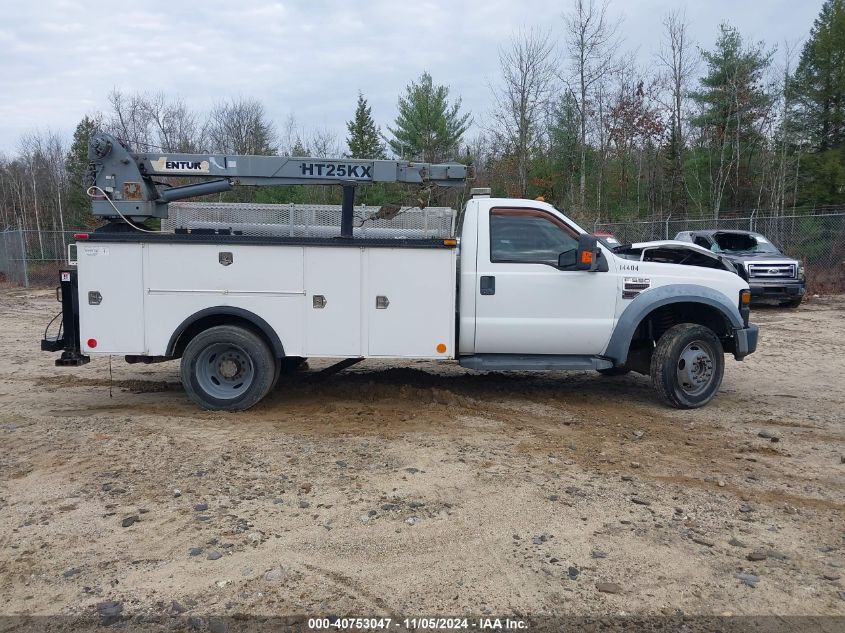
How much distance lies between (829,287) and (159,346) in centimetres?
2022

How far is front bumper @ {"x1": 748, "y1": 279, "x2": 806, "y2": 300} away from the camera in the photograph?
16859mm

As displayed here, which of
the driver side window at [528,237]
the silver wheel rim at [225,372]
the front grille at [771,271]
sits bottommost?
the silver wheel rim at [225,372]

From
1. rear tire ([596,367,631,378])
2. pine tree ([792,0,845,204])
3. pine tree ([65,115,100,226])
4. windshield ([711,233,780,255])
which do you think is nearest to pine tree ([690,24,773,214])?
pine tree ([792,0,845,204])

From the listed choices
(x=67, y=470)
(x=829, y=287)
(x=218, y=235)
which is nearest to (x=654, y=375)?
(x=218, y=235)

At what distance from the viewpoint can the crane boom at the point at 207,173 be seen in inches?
272

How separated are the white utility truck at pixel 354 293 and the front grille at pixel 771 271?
11021 mm

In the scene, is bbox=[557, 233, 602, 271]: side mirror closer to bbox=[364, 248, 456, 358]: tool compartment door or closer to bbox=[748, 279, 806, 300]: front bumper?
bbox=[364, 248, 456, 358]: tool compartment door

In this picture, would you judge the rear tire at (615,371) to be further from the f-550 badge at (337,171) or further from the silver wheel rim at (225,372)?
the silver wheel rim at (225,372)

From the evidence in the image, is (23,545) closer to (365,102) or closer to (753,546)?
(753,546)

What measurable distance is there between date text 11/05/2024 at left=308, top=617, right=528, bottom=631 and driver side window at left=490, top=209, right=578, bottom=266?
430 cm

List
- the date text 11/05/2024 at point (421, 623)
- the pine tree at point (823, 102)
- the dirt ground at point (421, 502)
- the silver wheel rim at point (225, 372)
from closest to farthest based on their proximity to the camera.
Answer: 1. the date text 11/05/2024 at point (421, 623)
2. the dirt ground at point (421, 502)
3. the silver wheel rim at point (225, 372)
4. the pine tree at point (823, 102)

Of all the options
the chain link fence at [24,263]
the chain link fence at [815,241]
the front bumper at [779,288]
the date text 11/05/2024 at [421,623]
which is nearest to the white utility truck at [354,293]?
the date text 11/05/2024 at [421,623]

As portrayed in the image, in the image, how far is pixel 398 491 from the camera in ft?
15.8

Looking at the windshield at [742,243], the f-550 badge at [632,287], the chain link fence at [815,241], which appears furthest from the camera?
the chain link fence at [815,241]
